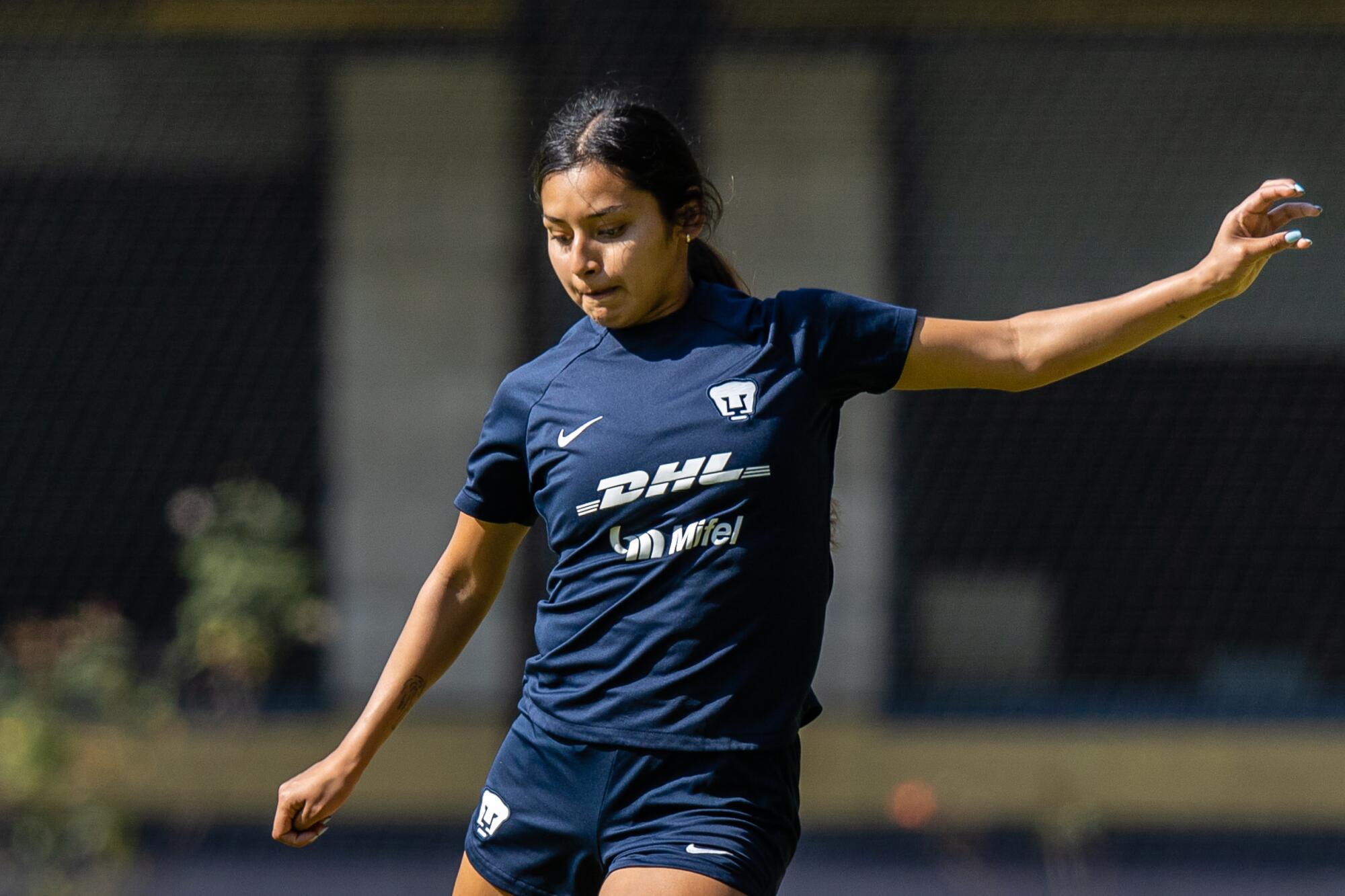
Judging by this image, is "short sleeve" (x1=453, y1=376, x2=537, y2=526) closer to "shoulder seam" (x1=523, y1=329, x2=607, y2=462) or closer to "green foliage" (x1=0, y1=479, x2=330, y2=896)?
"shoulder seam" (x1=523, y1=329, x2=607, y2=462)

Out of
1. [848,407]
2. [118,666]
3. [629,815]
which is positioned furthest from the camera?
[848,407]

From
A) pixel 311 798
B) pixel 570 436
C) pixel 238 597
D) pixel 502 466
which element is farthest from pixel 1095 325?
pixel 238 597

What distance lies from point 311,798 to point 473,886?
0.86ft

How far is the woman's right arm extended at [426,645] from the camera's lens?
7.02ft

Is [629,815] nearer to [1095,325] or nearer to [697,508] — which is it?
[697,508]

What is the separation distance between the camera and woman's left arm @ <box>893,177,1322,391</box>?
6.34ft

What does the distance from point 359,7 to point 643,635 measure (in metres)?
4.09

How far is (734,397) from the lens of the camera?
1.99 metres

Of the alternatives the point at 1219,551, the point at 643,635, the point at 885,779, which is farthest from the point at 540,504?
the point at 1219,551

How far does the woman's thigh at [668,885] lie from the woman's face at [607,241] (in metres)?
0.74

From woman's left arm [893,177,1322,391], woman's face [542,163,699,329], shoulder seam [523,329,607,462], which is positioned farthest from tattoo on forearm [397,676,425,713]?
woman's left arm [893,177,1322,391]

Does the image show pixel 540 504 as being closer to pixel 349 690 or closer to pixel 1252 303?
pixel 349 690

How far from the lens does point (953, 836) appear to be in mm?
5320

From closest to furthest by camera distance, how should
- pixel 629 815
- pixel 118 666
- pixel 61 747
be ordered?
pixel 629 815 → pixel 61 747 → pixel 118 666
